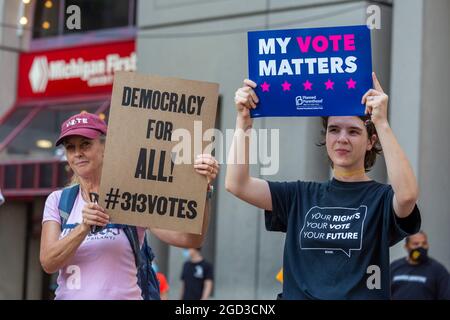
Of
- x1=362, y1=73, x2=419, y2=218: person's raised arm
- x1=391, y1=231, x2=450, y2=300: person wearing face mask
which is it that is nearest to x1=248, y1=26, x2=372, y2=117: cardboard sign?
x1=362, y1=73, x2=419, y2=218: person's raised arm

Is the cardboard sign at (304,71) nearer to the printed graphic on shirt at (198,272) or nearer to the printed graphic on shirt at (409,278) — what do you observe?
the printed graphic on shirt at (409,278)

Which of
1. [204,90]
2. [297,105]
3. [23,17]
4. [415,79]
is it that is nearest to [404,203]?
[297,105]

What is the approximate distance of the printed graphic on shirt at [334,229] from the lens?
4277 millimetres

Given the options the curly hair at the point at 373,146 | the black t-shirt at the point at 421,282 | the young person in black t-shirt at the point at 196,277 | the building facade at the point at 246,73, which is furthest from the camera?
the young person in black t-shirt at the point at 196,277

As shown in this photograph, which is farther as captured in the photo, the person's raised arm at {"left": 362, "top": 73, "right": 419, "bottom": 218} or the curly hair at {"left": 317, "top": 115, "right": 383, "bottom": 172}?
the curly hair at {"left": 317, "top": 115, "right": 383, "bottom": 172}

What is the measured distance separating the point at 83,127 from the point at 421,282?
518cm

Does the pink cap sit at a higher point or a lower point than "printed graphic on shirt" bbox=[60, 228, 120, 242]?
higher

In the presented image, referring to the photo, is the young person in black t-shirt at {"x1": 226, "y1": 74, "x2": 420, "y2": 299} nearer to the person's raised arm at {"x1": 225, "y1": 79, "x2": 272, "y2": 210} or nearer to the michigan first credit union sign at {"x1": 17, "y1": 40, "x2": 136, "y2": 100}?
the person's raised arm at {"x1": 225, "y1": 79, "x2": 272, "y2": 210}

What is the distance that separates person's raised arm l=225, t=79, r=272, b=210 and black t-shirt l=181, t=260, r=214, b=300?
9.15 m

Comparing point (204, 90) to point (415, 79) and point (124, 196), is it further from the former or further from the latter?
point (415, 79)

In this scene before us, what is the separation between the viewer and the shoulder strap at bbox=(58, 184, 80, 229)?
5004mm

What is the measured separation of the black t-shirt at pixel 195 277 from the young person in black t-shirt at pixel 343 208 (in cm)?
917

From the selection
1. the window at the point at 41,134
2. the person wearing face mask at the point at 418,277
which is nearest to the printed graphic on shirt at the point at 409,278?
the person wearing face mask at the point at 418,277
